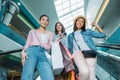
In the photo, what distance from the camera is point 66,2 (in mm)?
18922

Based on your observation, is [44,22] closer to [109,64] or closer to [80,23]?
[80,23]

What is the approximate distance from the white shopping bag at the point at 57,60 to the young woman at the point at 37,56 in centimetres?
9

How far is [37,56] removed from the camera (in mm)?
3787

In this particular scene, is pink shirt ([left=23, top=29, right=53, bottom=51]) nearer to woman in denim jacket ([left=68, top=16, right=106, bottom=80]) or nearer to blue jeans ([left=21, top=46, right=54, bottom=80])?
blue jeans ([left=21, top=46, right=54, bottom=80])

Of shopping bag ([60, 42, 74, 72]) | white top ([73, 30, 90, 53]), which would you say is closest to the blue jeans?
shopping bag ([60, 42, 74, 72])

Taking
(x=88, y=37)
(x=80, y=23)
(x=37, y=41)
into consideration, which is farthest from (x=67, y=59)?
(x=80, y=23)

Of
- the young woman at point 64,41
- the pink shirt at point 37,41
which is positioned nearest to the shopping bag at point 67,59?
the young woman at point 64,41

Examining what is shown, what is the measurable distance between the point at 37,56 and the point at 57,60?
0.34 metres

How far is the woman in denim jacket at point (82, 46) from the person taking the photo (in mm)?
Result: 3905

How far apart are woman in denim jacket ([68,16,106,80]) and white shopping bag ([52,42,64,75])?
0.97 feet

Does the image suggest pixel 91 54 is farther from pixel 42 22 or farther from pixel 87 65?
pixel 42 22

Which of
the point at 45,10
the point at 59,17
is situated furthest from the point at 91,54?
the point at 59,17

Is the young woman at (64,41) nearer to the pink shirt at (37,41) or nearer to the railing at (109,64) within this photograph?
the pink shirt at (37,41)

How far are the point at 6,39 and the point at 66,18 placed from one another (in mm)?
13661
